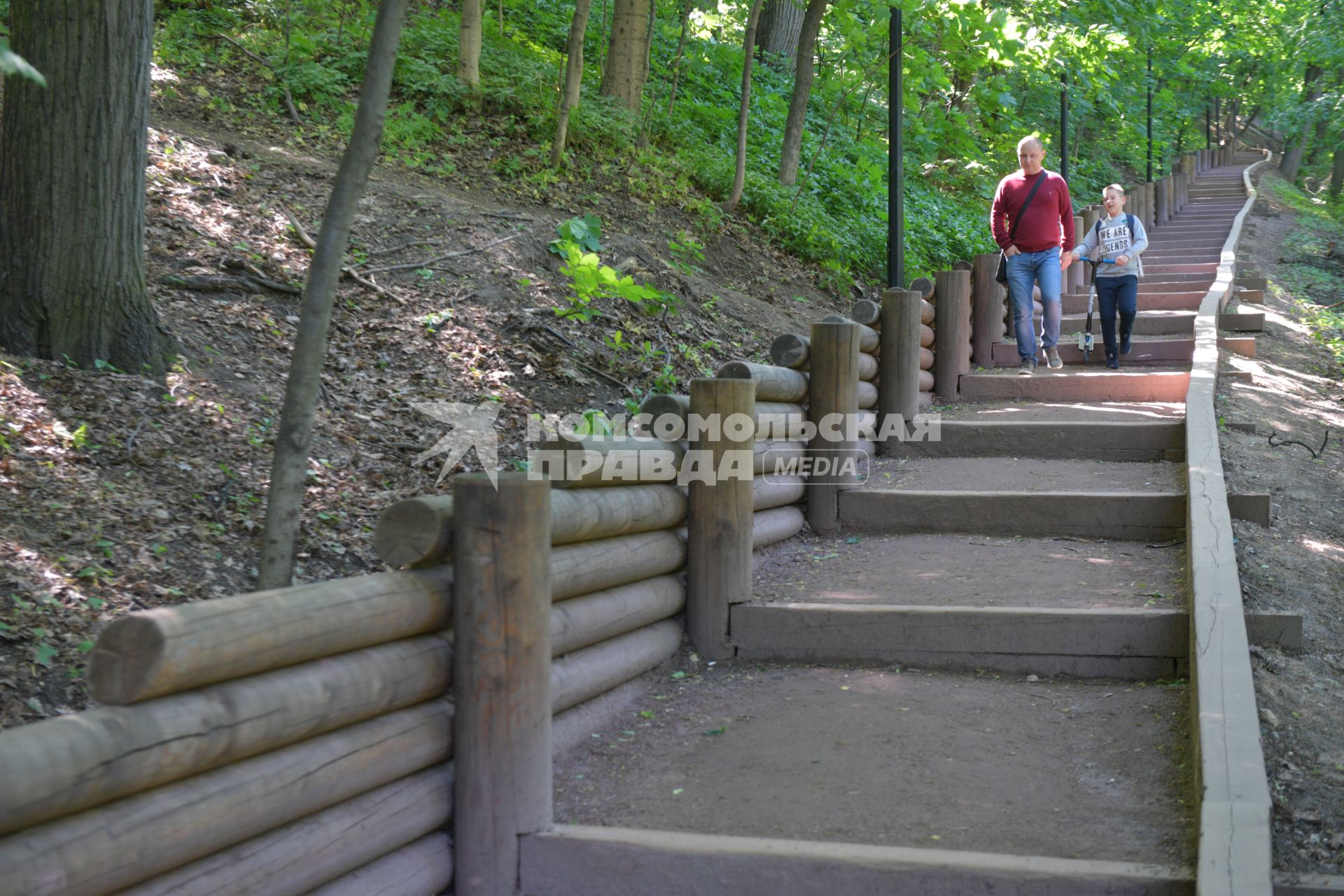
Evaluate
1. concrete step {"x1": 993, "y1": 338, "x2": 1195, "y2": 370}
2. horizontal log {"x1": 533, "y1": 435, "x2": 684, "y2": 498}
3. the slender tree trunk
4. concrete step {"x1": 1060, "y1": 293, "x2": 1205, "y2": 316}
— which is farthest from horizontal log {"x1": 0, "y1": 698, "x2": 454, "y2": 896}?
concrete step {"x1": 1060, "y1": 293, "x2": 1205, "y2": 316}

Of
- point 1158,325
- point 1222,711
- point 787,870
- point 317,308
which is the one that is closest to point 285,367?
point 317,308

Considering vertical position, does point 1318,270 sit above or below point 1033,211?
above

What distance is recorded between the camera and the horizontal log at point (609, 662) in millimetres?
3924

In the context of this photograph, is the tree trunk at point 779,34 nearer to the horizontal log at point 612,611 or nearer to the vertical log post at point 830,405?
the vertical log post at point 830,405

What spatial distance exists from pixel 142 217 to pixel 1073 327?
9.35 m

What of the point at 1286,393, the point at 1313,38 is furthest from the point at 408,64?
the point at 1313,38

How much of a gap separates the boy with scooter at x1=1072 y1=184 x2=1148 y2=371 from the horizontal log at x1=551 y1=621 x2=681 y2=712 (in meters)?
6.62

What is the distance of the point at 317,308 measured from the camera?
11.8 feet

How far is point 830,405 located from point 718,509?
1.78 meters

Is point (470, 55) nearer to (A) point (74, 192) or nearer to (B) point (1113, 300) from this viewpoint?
(A) point (74, 192)

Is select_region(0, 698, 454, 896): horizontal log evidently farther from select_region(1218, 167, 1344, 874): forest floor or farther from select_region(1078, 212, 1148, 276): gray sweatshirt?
select_region(1078, 212, 1148, 276): gray sweatshirt

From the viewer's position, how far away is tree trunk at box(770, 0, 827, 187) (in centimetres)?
1234

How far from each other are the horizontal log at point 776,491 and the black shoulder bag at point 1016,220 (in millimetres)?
4142

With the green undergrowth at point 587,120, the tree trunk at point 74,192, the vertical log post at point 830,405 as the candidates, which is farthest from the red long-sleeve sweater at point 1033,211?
the tree trunk at point 74,192
